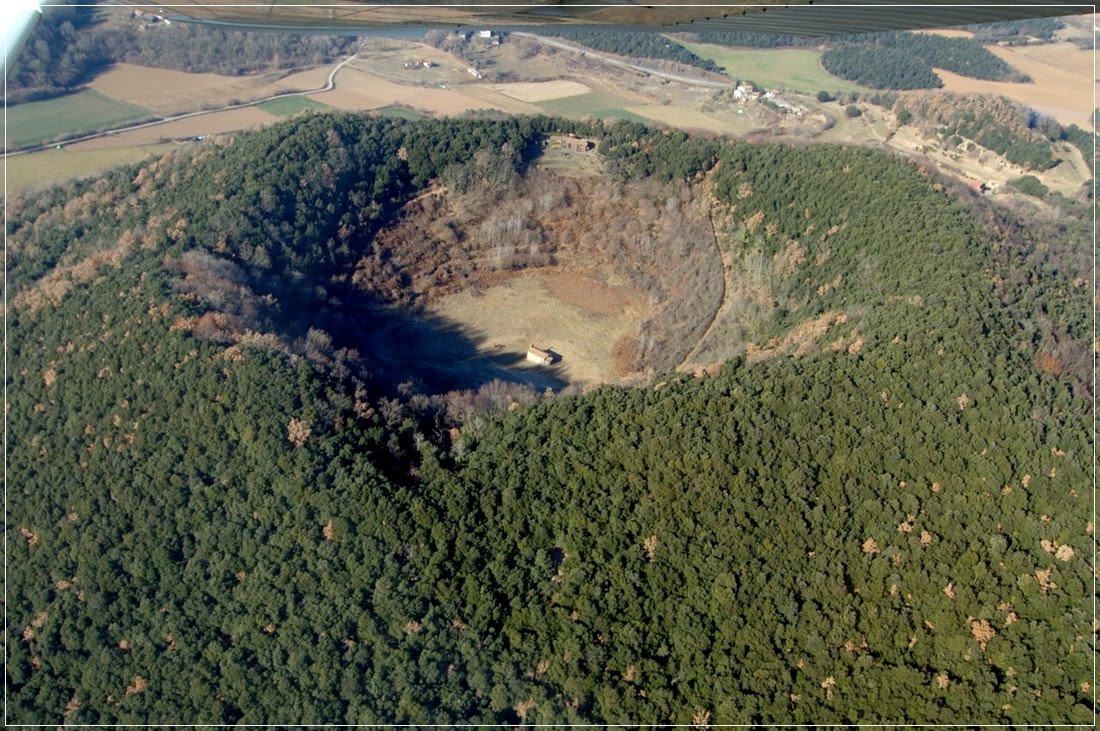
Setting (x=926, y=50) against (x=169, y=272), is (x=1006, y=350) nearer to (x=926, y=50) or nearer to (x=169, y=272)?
(x=169, y=272)

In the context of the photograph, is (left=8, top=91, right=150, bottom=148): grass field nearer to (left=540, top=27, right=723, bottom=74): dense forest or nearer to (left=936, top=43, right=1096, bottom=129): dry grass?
(left=540, top=27, right=723, bottom=74): dense forest

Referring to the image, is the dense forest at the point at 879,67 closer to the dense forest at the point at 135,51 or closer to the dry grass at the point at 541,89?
the dry grass at the point at 541,89

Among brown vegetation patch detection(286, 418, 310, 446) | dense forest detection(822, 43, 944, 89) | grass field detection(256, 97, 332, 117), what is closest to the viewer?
brown vegetation patch detection(286, 418, 310, 446)

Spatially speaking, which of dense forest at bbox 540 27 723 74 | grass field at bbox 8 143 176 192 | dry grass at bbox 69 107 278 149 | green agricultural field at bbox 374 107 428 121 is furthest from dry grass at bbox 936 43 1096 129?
grass field at bbox 8 143 176 192

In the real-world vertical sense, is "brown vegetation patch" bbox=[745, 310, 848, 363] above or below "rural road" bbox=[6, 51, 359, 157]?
below

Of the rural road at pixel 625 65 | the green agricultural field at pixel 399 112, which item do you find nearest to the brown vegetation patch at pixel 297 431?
the green agricultural field at pixel 399 112
